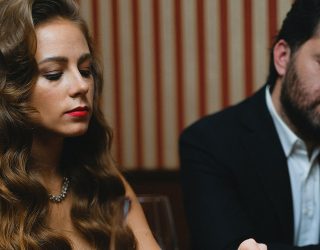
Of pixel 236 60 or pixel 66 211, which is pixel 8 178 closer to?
pixel 66 211

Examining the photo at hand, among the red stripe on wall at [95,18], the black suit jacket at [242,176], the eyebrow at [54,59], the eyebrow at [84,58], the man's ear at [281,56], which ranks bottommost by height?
the black suit jacket at [242,176]

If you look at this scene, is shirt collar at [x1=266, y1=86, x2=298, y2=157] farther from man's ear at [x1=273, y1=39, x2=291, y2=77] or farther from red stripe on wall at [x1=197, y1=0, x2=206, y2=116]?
red stripe on wall at [x1=197, y1=0, x2=206, y2=116]

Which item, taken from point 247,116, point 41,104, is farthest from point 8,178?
point 247,116

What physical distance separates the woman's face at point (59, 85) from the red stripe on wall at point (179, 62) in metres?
1.23

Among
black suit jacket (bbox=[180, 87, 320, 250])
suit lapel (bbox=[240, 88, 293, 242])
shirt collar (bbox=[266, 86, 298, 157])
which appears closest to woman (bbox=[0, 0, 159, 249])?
black suit jacket (bbox=[180, 87, 320, 250])

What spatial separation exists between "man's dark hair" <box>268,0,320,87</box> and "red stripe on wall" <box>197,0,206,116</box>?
2.02ft

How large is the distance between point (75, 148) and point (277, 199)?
28.7 inches

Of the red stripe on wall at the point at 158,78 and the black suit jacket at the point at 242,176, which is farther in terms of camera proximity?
the red stripe on wall at the point at 158,78

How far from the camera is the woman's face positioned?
1.62 m

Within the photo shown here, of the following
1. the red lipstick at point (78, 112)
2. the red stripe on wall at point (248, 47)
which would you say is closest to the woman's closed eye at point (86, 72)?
the red lipstick at point (78, 112)

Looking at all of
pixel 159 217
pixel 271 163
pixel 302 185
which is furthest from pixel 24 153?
pixel 302 185

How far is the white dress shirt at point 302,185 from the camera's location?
2242 mm

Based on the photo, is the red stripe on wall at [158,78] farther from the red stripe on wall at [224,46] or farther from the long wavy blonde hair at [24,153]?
the long wavy blonde hair at [24,153]

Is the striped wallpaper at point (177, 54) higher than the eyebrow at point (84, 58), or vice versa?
the eyebrow at point (84, 58)
